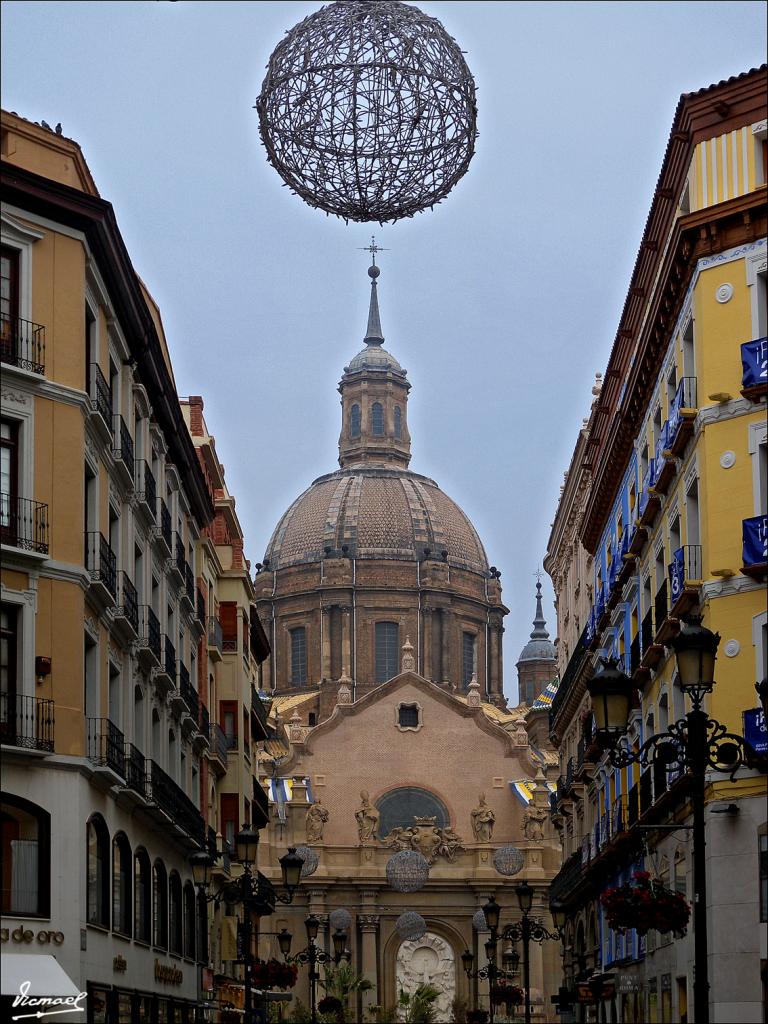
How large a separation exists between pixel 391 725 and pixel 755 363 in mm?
75369

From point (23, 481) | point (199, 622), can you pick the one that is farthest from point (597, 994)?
point (23, 481)

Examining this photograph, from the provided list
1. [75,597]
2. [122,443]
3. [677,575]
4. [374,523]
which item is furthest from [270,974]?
[374,523]

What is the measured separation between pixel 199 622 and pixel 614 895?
75.6 feet

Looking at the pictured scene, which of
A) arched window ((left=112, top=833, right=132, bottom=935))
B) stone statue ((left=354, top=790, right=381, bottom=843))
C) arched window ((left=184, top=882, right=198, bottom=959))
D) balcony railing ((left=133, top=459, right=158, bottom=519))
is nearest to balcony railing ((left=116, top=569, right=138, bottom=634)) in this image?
balcony railing ((left=133, top=459, right=158, bottom=519))

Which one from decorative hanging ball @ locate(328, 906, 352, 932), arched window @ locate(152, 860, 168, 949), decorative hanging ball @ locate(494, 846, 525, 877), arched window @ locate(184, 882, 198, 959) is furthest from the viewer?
decorative hanging ball @ locate(494, 846, 525, 877)

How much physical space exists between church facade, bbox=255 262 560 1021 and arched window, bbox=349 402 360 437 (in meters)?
0.09

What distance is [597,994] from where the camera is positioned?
4528 cm

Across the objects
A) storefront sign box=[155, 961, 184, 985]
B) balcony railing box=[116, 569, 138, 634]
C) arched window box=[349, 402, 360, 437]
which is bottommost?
storefront sign box=[155, 961, 184, 985]

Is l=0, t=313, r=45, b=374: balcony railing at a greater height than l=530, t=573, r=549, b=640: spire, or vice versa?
l=530, t=573, r=549, b=640: spire

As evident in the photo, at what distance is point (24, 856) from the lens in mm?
28203

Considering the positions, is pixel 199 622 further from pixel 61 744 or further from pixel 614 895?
pixel 614 895

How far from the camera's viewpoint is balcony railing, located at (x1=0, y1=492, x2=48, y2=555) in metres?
28.6

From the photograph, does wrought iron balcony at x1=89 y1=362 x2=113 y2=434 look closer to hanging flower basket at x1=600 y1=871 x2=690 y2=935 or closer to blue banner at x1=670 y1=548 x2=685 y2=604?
blue banner at x1=670 y1=548 x2=685 y2=604

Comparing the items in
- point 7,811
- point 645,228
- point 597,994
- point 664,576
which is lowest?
point 597,994
